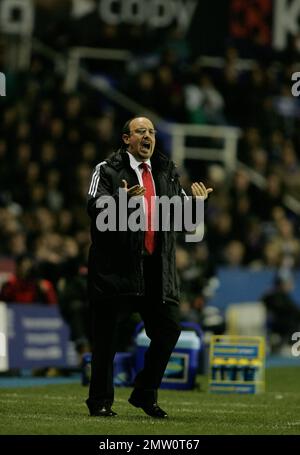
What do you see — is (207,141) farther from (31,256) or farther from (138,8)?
(31,256)

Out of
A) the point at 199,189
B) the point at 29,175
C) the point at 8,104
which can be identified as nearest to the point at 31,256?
the point at 29,175

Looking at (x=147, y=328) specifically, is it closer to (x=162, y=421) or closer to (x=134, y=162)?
(x=162, y=421)

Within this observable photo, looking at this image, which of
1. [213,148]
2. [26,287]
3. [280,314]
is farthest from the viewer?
[213,148]

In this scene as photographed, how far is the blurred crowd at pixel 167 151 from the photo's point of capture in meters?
20.7

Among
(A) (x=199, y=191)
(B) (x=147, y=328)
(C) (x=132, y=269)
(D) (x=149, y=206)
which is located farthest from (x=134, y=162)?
(B) (x=147, y=328)

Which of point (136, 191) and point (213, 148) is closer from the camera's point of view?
point (136, 191)

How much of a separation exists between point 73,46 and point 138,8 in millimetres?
4403

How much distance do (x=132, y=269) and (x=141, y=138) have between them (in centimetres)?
96

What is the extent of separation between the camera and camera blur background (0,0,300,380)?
21.1m

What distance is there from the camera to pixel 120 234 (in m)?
10.6

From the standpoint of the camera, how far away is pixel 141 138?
1071cm

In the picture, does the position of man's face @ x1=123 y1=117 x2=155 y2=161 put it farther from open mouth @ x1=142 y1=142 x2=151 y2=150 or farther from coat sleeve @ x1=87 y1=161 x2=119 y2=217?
coat sleeve @ x1=87 y1=161 x2=119 y2=217

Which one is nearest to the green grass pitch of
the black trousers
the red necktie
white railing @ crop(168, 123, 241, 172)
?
the black trousers

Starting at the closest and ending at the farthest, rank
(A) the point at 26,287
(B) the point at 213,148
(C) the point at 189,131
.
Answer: (A) the point at 26,287
(C) the point at 189,131
(B) the point at 213,148
